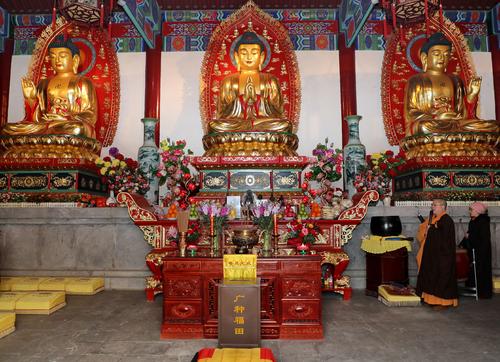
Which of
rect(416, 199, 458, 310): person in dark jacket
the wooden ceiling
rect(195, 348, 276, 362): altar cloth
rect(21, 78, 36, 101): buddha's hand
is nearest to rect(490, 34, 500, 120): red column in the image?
the wooden ceiling

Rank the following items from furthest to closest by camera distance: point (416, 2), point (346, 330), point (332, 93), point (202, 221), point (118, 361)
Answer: point (332, 93) → point (416, 2) → point (202, 221) → point (346, 330) → point (118, 361)

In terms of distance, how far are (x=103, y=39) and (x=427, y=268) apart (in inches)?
263

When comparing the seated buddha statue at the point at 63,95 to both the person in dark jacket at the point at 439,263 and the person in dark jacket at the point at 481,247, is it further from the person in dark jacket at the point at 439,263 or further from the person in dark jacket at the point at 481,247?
the person in dark jacket at the point at 481,247

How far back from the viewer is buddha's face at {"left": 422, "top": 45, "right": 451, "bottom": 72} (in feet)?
21.2

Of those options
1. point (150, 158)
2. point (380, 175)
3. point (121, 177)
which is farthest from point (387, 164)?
point (121, 177)

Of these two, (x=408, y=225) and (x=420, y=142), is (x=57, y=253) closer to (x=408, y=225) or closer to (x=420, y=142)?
(x=408, y=225)

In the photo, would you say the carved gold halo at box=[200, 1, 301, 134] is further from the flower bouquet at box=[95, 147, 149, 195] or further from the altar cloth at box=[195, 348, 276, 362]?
the altar cloth at box=[195, 348, 276, 362]

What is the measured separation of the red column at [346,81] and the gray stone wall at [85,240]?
8.14 feet

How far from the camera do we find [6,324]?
2.94m

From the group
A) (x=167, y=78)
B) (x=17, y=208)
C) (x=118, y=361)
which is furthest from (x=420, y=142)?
(x=17, y=208)

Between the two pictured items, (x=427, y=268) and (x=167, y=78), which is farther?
(x=167, y=78)

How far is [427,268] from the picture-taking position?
3.87 meters

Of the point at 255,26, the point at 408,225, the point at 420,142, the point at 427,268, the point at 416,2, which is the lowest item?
the point at 427,268

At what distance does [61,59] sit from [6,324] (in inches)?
201
